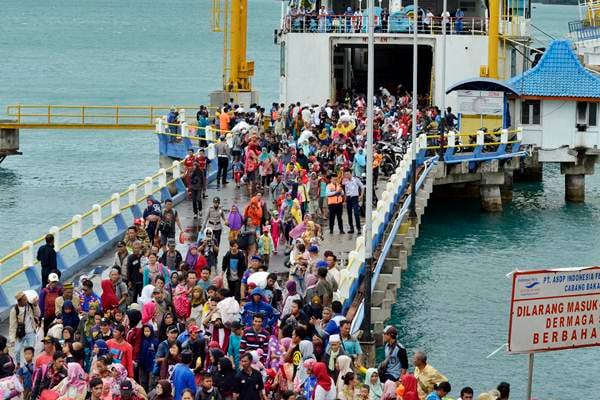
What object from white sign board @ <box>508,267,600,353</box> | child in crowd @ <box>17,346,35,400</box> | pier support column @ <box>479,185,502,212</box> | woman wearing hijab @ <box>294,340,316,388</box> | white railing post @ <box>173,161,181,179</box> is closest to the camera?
white sign board @ <box>508,267,600,353</box>

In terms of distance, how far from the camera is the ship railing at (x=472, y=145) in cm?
4303

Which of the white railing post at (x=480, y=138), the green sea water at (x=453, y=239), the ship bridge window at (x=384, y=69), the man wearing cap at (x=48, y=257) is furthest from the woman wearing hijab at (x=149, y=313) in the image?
the ship bridge window at (x=384, y=69)

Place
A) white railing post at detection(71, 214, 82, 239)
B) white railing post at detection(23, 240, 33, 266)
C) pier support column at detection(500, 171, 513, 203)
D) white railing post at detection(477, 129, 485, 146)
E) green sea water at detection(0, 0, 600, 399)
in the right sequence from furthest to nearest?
pier support column at detection(500, 171, 513, 203)
white railing post at detection(477, 129, 485, 146)
green sea water at detection(0, 0, 600, 399)
white railing post at detection(71, 214, 82, 239)
white railing post at detection(23, 240, 33, 266)

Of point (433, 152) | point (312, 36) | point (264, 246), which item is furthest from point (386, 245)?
point (312, 36)

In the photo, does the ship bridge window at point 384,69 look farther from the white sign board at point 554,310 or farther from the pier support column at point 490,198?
the white sign board at point 554,310

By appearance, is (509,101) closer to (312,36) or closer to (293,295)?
(312,36)

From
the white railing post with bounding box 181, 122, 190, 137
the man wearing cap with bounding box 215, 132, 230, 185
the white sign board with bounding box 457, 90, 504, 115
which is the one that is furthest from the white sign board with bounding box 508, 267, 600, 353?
the white railing post with bounding box 181, 122, 190, 137

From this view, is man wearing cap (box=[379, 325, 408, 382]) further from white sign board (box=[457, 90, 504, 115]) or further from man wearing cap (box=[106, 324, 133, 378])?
white sign board (box=[457, 90, 504, 115])

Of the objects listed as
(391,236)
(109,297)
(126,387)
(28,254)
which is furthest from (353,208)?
(126,387)

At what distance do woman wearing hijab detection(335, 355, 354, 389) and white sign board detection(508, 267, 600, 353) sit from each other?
3.45m

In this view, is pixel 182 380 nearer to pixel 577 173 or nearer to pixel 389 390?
pixel 389 390

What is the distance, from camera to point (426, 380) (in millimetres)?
17781

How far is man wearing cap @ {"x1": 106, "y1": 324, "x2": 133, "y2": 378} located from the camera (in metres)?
18.4

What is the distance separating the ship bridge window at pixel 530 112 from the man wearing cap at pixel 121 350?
1218 inches
